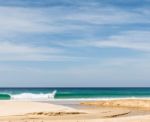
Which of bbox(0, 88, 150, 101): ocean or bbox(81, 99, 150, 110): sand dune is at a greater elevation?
bbox(0, 88, 150, 101): ocean

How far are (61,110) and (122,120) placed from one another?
18.4 feet

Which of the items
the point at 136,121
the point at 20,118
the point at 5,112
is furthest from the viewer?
the point at 5,112

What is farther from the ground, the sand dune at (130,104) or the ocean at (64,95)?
the ocean at (64,95)

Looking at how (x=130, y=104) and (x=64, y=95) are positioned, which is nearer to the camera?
(x=130, y=104)

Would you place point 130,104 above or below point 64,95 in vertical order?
below

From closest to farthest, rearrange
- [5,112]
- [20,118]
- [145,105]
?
[20,118]
[5,112]
[145,105]

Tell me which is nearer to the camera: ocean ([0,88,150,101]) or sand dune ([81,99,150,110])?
sand dune ([81,99,150,110])

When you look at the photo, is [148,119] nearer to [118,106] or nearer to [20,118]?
[20,118]

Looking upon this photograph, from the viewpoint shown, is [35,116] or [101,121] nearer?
[101,121]

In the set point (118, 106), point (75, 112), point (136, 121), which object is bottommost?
point (136, 121)

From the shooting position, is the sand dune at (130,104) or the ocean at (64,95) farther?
the ocean at (64,95)

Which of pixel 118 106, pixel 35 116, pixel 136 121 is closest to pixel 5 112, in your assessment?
pixel 35 116

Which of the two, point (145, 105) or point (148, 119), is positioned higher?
point (145, 105)

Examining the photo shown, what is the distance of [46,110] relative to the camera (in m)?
22.0
